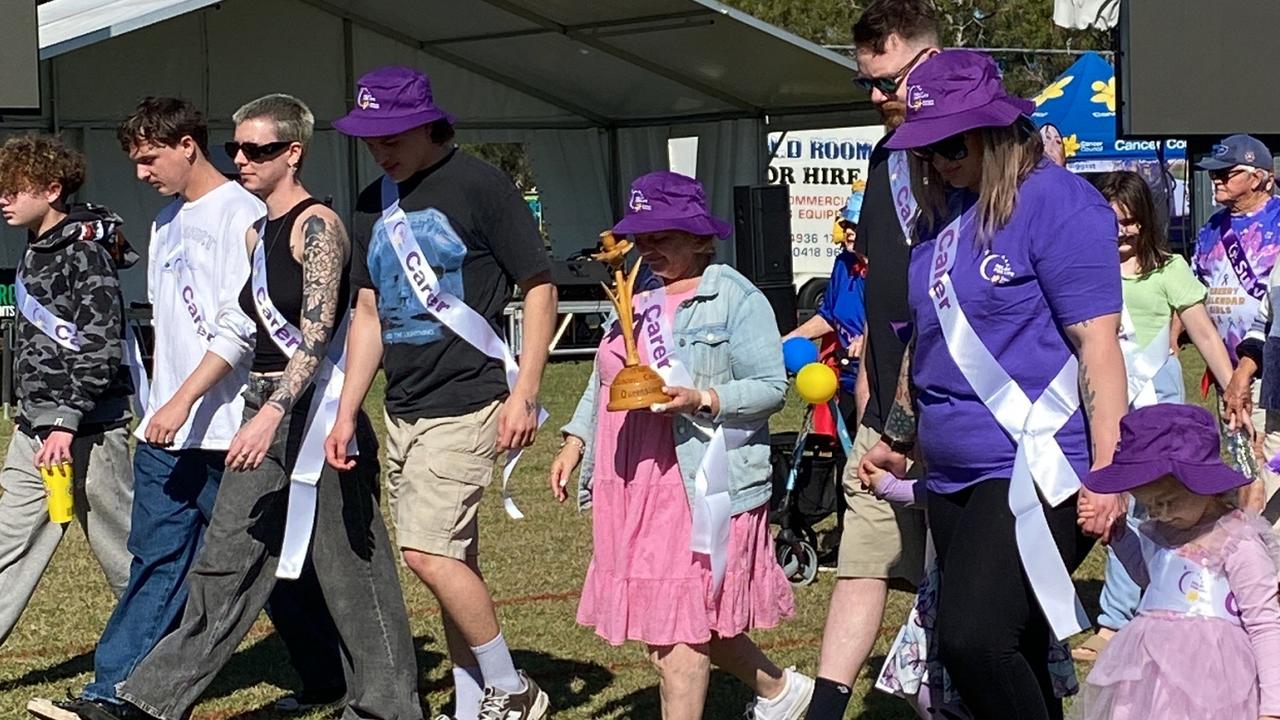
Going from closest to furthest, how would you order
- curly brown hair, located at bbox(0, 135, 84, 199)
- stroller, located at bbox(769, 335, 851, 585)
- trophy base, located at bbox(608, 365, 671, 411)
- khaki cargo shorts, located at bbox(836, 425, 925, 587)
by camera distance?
1. trophy base, located at bbox(608, 365, 671, 411)
2. khaki cargo shorts, located at bbox(836, 425, 925, 587)
3. curly brown hair, located at bbox(0, 135, 84, 199)
4. stroller, located at bbox(769, 335, 851, 585)

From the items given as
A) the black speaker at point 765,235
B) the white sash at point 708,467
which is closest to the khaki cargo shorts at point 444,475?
the white sash at point 708,467

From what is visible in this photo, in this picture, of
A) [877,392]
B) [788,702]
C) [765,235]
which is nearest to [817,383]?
[788,702]

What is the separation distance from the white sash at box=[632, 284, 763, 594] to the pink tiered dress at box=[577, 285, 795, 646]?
0.05m

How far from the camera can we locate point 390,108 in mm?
5062

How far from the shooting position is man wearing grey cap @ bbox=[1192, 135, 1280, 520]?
7098mm

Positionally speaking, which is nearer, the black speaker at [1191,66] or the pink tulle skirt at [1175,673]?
the pink tulle skirt at [1175,673]

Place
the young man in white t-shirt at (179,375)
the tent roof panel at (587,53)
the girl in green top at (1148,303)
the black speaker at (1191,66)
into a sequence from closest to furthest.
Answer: the young man in white t-shirt at (179,375) < the girl in green top at (1148,303) < the black speaker at (1191,66) < the tent roof panel at (587,53)

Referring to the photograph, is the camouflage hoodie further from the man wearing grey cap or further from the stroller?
the man wearing grey cap

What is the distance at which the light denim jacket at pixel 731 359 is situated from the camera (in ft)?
15.9

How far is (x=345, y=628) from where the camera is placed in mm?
5336

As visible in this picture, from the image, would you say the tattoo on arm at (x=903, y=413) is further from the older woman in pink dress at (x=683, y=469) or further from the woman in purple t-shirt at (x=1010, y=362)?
the older woman in pink dress at (x=683, y=469)

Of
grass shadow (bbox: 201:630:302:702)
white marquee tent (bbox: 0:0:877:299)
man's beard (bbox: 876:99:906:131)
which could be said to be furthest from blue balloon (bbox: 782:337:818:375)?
white marquee tent (bbox: 0:0:877:299)

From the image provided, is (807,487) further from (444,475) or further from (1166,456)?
(1166,456)

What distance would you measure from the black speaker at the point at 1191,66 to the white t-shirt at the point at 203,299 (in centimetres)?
804
